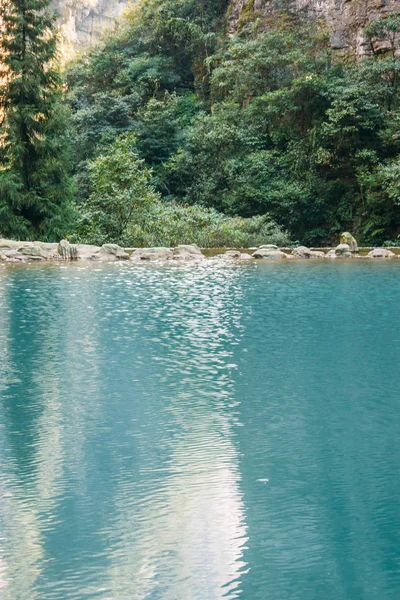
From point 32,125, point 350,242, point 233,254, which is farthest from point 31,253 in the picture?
point 350,242

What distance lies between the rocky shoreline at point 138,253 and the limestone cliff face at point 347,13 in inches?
371

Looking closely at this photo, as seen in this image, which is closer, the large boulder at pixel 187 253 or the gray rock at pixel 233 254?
the large boulder at pixel 187 253

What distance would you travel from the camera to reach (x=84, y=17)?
4309 cm

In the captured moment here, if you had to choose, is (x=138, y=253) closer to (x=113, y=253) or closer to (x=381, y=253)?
(x=113, y=253)

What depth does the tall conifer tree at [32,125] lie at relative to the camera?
17.3 meters

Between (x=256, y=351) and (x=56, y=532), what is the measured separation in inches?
147

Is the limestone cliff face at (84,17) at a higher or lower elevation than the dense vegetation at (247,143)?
higher

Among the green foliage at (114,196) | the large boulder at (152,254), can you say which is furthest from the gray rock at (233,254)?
the green foliage at (114,196)

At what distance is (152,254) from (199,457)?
1188 centimetres

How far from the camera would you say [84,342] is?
6770mm

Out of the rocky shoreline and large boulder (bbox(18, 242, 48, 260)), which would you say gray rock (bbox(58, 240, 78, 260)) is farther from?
large boulder (bbox(18, 242, 48, 260))

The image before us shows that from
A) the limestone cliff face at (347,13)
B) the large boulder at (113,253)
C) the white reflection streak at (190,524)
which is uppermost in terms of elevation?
the limestone cliff face at (347,13)

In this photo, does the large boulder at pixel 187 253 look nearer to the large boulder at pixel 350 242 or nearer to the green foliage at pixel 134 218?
the green foliage at pixel 134 218

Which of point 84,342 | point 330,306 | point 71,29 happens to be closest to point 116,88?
point 71,29
